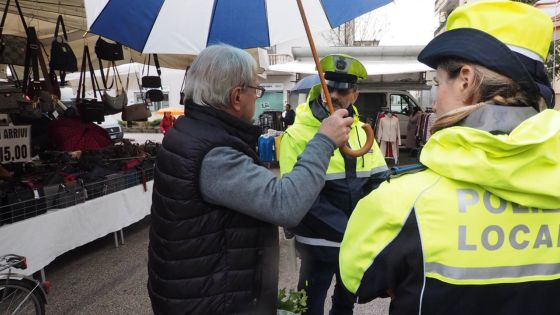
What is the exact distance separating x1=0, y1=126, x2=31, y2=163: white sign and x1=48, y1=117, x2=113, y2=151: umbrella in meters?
1.17

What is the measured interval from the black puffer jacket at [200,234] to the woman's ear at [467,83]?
0.79 meters

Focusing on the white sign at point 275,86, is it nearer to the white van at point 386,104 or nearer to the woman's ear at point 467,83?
the white van at point 386,104

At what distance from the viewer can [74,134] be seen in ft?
18.7

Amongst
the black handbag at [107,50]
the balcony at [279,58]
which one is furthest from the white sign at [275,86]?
the black handbag at [107,50]

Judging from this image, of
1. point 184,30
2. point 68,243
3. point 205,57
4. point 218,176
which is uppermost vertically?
point 184,30

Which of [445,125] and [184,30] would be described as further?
[184,30]

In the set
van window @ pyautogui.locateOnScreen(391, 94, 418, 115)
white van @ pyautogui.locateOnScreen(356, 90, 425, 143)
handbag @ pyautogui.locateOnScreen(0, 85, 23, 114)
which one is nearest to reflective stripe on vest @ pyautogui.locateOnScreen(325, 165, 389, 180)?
handbag @ pyautogui.locateOnScreen(0, 85, 23, 114)

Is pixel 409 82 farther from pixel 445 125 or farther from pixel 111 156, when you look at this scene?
pixel 445 125

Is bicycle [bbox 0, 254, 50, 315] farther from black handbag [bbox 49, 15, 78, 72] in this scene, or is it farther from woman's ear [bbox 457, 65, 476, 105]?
woman's ear [bbox 457, 65, 476, 105]

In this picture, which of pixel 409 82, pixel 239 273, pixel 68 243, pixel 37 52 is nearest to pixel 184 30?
pixel 239 273

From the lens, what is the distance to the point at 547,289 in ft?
3.12

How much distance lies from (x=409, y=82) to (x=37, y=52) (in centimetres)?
1085

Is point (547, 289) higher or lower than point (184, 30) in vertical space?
lower

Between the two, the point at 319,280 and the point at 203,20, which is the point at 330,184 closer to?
the point at 319,280
